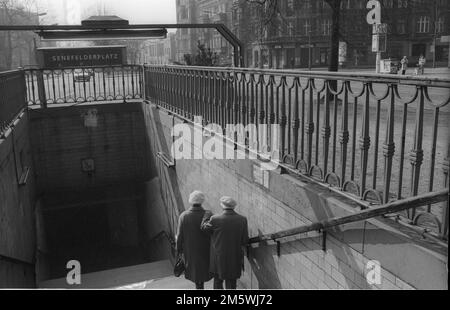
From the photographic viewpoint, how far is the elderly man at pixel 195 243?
244 inches

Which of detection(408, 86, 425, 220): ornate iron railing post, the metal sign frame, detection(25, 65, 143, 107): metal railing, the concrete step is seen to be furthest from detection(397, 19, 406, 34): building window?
detection(408, 86, 425, 220): ornate iron railing post

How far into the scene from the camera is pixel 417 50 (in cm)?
5497

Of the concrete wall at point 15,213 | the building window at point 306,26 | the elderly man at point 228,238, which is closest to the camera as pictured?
the elderly man at point 228,238

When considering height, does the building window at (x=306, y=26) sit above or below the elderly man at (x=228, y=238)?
above

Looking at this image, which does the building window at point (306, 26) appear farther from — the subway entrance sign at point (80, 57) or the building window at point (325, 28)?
the subway entrance sign at point (80, 57)

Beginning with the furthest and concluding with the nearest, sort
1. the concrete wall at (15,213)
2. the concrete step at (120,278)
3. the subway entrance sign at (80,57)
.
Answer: the subway entrance sign at (80,57), the concrete step at (120,278), the concrete wall at (15,213)

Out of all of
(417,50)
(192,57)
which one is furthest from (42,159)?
(417,50)

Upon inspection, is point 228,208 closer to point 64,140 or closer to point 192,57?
point 64,140

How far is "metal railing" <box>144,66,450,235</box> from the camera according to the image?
3.59 meters

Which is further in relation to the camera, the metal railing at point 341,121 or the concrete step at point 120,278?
the concrete step at point 120,278

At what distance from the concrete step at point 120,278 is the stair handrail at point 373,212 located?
4.12 meters

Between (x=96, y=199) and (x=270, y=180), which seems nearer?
(x=270, y=180)

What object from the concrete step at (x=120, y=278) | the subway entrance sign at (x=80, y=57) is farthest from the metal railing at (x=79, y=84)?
the concrete step at (x=120, y=278)

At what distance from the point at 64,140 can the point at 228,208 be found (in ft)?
27.2
